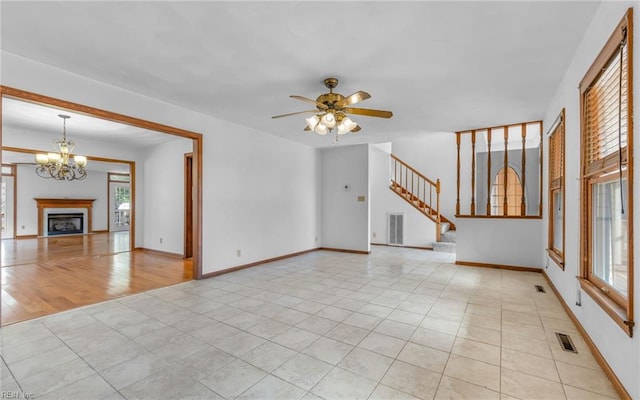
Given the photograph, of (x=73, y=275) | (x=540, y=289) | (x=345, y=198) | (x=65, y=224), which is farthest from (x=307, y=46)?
(x=65, y=224)

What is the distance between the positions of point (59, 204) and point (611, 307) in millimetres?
13618

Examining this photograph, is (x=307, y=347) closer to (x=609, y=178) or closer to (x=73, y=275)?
(x=609, y=178)

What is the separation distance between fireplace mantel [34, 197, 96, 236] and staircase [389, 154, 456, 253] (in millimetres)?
10925

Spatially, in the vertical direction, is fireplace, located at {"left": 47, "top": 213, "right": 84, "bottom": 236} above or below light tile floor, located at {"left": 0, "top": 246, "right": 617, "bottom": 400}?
above

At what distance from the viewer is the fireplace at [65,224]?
9907 millimetres

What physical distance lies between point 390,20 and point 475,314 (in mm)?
2918

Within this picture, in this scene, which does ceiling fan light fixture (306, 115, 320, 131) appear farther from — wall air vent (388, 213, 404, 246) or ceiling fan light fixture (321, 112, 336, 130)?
wall air vent (388, 213, 404, 246)

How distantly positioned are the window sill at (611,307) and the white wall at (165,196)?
634 cm

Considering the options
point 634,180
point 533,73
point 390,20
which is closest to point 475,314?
point 634,180

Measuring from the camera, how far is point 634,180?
1604mm

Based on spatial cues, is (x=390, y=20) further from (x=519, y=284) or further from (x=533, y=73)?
(x=519, y=284)

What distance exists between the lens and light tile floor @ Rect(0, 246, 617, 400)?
1.83 metres

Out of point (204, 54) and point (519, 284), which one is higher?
point (204, 54)

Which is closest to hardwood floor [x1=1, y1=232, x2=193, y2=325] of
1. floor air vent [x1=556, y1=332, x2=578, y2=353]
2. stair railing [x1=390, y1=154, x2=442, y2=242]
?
floor air vent [x1=556, y1=332, x2=578, y2=353]
